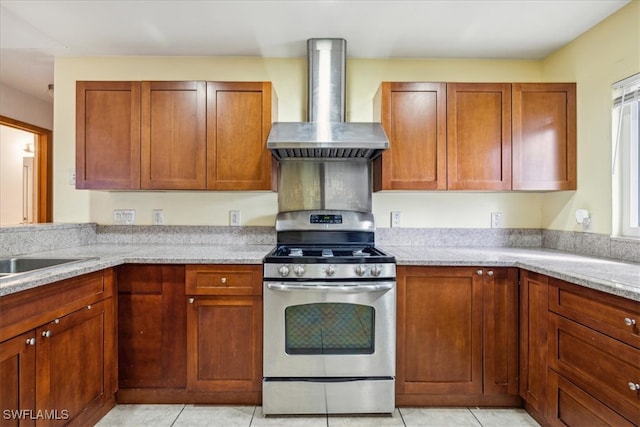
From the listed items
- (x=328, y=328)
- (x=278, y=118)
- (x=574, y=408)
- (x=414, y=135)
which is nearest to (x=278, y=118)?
(x=278, y=118)

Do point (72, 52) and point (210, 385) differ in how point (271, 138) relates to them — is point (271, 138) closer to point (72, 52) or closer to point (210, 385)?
point (210, 385)

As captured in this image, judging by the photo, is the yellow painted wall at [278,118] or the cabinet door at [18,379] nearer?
the cabinet door at [18,379]

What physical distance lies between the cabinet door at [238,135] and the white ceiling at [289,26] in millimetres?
405

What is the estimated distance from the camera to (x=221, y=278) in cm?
210

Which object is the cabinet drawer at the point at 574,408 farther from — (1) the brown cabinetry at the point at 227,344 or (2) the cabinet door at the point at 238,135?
(2) the cabinet door at the point at 238,135

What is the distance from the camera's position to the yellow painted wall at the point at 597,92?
205 cm

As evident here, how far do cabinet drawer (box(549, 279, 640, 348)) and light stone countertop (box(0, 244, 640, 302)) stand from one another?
0.05 m

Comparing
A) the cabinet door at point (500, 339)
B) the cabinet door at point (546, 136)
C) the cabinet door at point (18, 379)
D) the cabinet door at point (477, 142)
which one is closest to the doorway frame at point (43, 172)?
the cabinet door at point (18, 379)

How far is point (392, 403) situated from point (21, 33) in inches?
136

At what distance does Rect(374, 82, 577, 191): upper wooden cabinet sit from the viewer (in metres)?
2.43

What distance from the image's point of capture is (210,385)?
209 cm

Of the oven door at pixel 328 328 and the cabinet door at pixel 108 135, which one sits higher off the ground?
the cabinet door at pixel 108 135

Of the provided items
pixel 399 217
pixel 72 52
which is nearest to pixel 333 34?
pixel 399 217

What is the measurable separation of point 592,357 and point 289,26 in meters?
2.48
